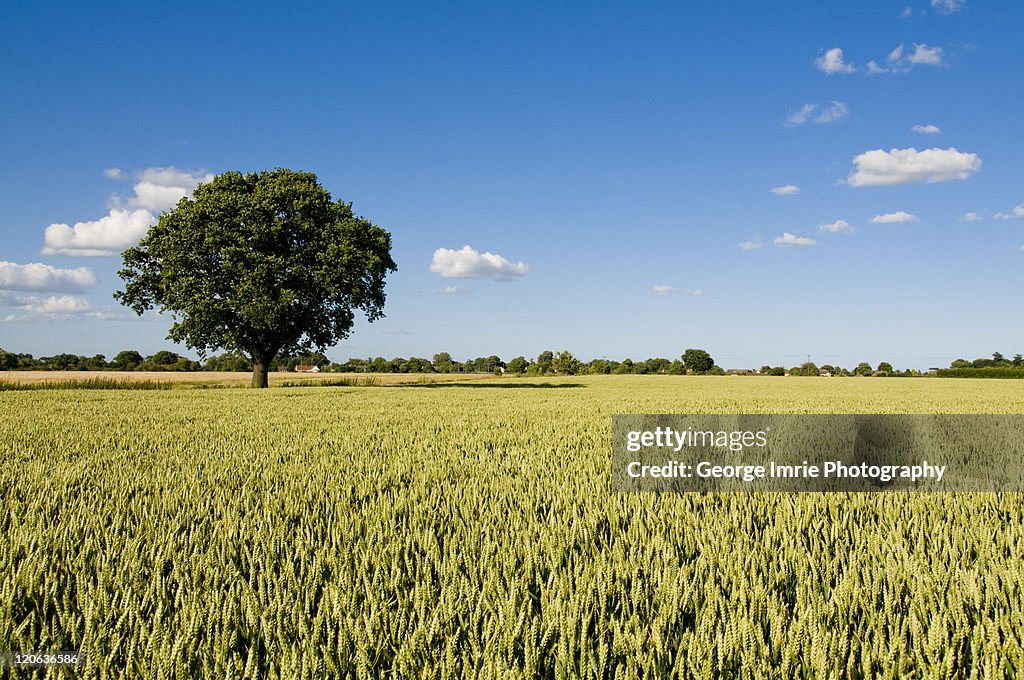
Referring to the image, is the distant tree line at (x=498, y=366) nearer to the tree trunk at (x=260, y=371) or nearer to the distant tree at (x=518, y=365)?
the distant tree at (x=518, y=365)

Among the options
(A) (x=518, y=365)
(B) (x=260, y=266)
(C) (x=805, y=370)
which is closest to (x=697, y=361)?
(C) (x=805, y=370)

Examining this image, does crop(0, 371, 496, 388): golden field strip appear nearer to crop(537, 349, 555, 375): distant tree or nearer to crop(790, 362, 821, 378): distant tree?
crop(537, 349, 555, 375): distant tree

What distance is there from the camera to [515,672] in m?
1.69

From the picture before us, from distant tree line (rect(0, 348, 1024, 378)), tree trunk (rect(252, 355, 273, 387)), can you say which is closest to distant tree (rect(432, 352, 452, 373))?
distant tree line (rect(0, 348, 1024, 378))

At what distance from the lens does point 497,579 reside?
2.44 meters

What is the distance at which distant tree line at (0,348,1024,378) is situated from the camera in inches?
2736

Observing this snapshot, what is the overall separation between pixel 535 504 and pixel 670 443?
406cm

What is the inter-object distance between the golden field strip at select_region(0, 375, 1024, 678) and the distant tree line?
2340 inches

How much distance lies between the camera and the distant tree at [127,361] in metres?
72.2

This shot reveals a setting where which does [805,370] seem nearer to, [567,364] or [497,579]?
[567,364]

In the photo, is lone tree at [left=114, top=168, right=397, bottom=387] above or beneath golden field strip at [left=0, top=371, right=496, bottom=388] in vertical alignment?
above

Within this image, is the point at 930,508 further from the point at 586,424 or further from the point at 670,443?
the point at 586,424

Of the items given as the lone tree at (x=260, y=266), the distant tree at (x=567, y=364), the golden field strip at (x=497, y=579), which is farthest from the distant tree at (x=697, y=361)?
the golden field strip at (x=497, y=579)

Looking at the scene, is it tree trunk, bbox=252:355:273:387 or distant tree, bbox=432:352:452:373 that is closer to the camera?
tree trunk, bbox=252:355:273:387
